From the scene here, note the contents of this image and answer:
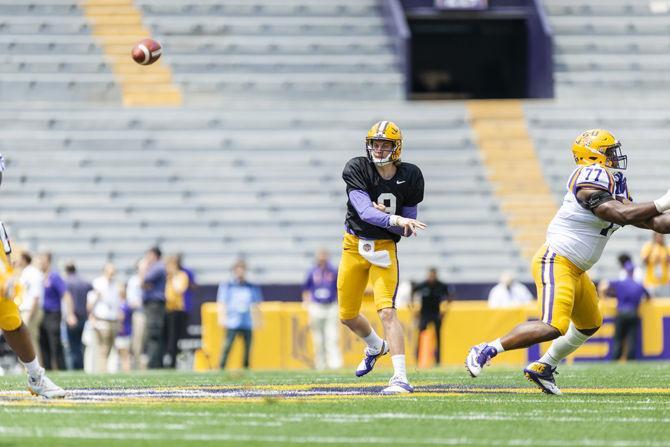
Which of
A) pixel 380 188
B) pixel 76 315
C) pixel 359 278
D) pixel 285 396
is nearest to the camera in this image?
pixel 285 396

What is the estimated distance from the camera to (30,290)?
1659 centimetres

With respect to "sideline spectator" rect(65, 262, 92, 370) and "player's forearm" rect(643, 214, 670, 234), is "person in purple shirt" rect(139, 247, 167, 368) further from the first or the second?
"player's forearm" rect(643, 214, 670, 234)

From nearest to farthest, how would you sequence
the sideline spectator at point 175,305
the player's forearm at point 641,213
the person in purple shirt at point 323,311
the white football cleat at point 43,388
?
the white football cleat at point 43,388 < the player's forearm at point 641,213 < the person in purple shirt at point 323,311 < the sideline spectator at point 175,305

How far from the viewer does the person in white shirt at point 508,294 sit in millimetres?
18766

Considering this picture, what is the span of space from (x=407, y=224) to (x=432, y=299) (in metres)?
9.04

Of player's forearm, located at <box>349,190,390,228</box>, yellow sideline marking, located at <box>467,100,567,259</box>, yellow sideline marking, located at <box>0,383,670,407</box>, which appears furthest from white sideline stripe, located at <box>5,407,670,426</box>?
yellow sideline marking, located at <box>467,100,567,259</box>

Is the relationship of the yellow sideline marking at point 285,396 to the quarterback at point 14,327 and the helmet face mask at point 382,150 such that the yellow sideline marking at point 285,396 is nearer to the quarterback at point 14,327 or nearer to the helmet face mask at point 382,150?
the quarterback at point 14,327

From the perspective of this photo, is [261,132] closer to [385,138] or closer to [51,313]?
[51,313]

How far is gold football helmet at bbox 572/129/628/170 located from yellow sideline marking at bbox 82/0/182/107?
14.6 m

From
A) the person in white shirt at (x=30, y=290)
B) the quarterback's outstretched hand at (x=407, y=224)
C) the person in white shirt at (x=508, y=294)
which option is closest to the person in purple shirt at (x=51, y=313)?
the person in white shirt at (x=30, y=290)

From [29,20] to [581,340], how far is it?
660 inches

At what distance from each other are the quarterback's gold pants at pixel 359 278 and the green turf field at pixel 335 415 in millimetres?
563

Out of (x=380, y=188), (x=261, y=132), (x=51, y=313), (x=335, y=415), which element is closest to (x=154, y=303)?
(x=51, y=313)

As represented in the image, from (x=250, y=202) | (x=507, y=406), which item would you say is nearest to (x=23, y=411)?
(x=507, y=406)
